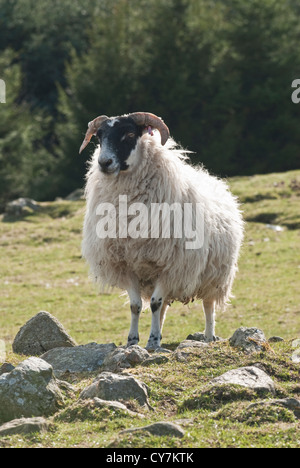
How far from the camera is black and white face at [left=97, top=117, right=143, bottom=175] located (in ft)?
32.4

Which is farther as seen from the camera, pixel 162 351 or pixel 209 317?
pixel 209 317

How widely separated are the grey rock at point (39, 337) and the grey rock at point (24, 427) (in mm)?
3832

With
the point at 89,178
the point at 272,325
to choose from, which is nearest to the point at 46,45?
the point at 272,325

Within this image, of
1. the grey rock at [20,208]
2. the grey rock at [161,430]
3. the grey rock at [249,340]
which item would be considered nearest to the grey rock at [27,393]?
the grey rock at [161,430]

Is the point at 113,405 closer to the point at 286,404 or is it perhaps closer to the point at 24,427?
the point at 24,427

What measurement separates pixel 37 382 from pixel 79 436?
2.97 ft

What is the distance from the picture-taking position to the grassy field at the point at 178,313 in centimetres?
667

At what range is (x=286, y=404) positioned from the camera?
712cm

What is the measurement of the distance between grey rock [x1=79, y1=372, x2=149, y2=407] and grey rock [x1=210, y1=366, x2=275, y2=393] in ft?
2.57

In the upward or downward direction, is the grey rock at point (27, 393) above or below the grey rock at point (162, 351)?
above

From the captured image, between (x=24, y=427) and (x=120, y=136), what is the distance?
4485mm

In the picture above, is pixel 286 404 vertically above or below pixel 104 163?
below

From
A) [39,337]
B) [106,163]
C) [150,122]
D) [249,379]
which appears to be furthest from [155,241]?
[249,379]

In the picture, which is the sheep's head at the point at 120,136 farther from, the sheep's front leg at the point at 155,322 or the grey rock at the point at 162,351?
the grey rock at the point at 162,351
